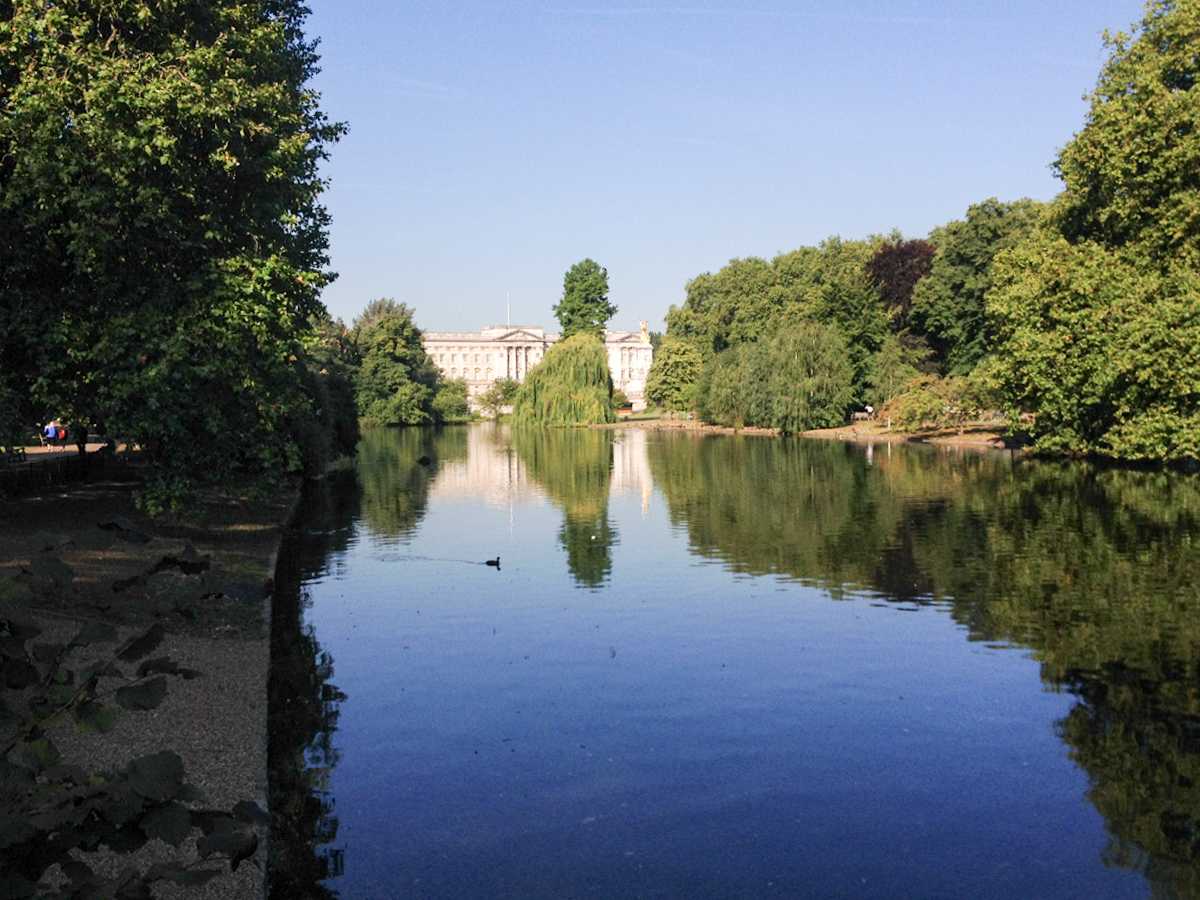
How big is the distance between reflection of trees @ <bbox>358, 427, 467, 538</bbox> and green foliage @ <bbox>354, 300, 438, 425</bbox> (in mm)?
22755

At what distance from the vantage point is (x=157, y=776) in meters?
3.10

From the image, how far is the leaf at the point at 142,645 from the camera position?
344cm

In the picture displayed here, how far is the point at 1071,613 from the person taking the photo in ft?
59.9

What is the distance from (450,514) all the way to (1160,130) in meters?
28.2

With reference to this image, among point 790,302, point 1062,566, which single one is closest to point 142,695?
point 1062,566

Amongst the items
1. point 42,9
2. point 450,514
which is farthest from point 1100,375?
point 42,9

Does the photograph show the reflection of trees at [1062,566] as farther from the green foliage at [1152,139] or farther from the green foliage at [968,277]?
the green foliage at [968,277]

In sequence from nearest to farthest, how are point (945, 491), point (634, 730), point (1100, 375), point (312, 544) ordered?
point (634, 730) → point (312, 544) → point (945, 491) → point (1100, 375)

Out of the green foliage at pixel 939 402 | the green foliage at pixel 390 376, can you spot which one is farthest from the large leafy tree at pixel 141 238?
the green foliage at pixel 390 376

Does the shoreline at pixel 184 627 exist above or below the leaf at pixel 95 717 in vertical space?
below

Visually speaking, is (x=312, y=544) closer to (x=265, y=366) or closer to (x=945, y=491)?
(x=265, y=366)

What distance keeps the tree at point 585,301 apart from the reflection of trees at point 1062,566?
261 ft

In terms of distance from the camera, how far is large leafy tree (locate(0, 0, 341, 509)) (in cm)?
1883

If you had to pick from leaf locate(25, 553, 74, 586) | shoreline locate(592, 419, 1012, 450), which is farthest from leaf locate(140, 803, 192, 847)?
shoreline locate(592, 419, 1012, 450)
